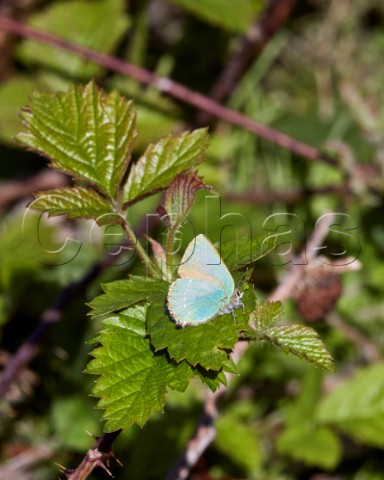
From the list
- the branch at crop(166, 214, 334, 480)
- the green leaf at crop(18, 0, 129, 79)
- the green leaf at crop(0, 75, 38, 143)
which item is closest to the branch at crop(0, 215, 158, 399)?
the branch at crop(166, 214, 334, 480)

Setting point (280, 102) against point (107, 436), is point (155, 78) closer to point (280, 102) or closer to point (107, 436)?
point (280, 102)

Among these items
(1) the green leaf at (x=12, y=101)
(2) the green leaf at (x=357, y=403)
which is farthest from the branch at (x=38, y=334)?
(2) the green leaf at (x=357, y=403)

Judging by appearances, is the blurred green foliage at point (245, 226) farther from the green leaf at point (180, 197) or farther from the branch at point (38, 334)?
the green leaf at point (180, 197)

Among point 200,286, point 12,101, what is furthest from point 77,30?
point 200,286

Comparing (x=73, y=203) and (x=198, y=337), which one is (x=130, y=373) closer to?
(x=198, y=337)

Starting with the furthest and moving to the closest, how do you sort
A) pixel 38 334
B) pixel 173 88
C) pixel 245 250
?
pixel 173 88, pixel 38 334, pixel 245 250

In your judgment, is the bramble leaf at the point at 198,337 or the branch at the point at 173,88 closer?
the bramble leaf at the point at 198,337
